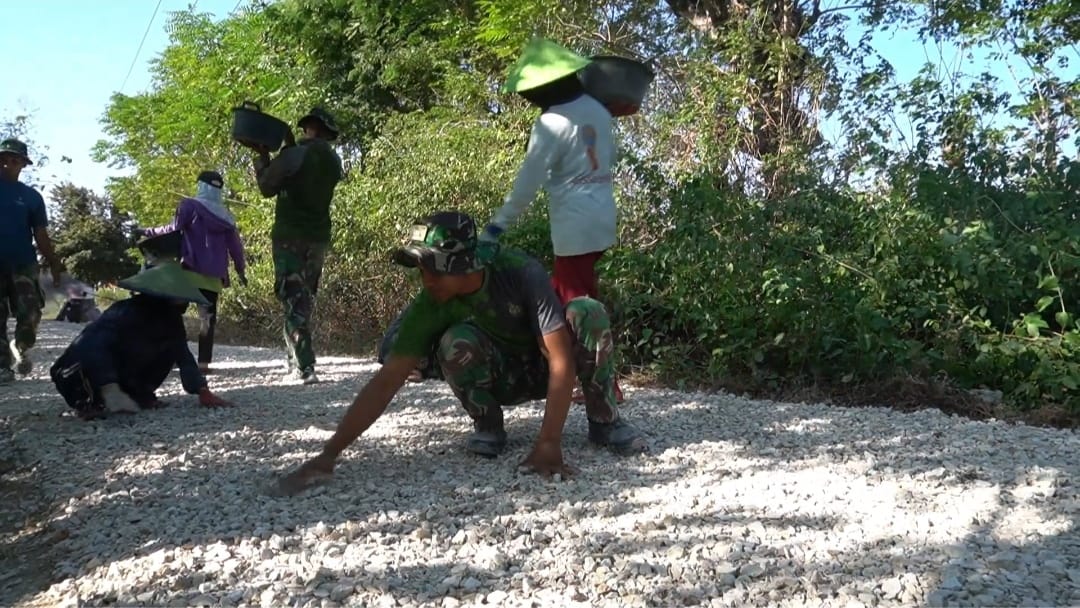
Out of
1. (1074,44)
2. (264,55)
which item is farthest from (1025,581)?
(264,55)

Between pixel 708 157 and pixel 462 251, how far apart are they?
4387 millimetres

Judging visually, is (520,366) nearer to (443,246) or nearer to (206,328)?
(443,246)

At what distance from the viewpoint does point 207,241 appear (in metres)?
6.72

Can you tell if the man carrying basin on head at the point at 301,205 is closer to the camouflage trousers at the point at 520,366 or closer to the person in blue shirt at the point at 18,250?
the person in blue shirt at the point at 18,250

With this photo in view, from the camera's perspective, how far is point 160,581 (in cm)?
253

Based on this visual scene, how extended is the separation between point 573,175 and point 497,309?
100cm

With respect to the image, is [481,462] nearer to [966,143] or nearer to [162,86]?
[966,143]

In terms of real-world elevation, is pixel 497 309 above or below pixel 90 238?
below

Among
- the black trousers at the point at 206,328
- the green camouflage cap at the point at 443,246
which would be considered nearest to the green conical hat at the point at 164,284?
the black trousers at the point at 206,328

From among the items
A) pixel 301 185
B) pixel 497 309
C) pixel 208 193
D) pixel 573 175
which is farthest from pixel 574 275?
pixel 208 193

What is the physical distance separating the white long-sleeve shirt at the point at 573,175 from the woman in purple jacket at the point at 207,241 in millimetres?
3351

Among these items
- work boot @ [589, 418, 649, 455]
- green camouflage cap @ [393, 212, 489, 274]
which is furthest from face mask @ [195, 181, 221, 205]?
work boot @ [589, 418, 649, 455]

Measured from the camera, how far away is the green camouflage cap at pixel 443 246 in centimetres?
317

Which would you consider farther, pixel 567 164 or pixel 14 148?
pixel 14 148
